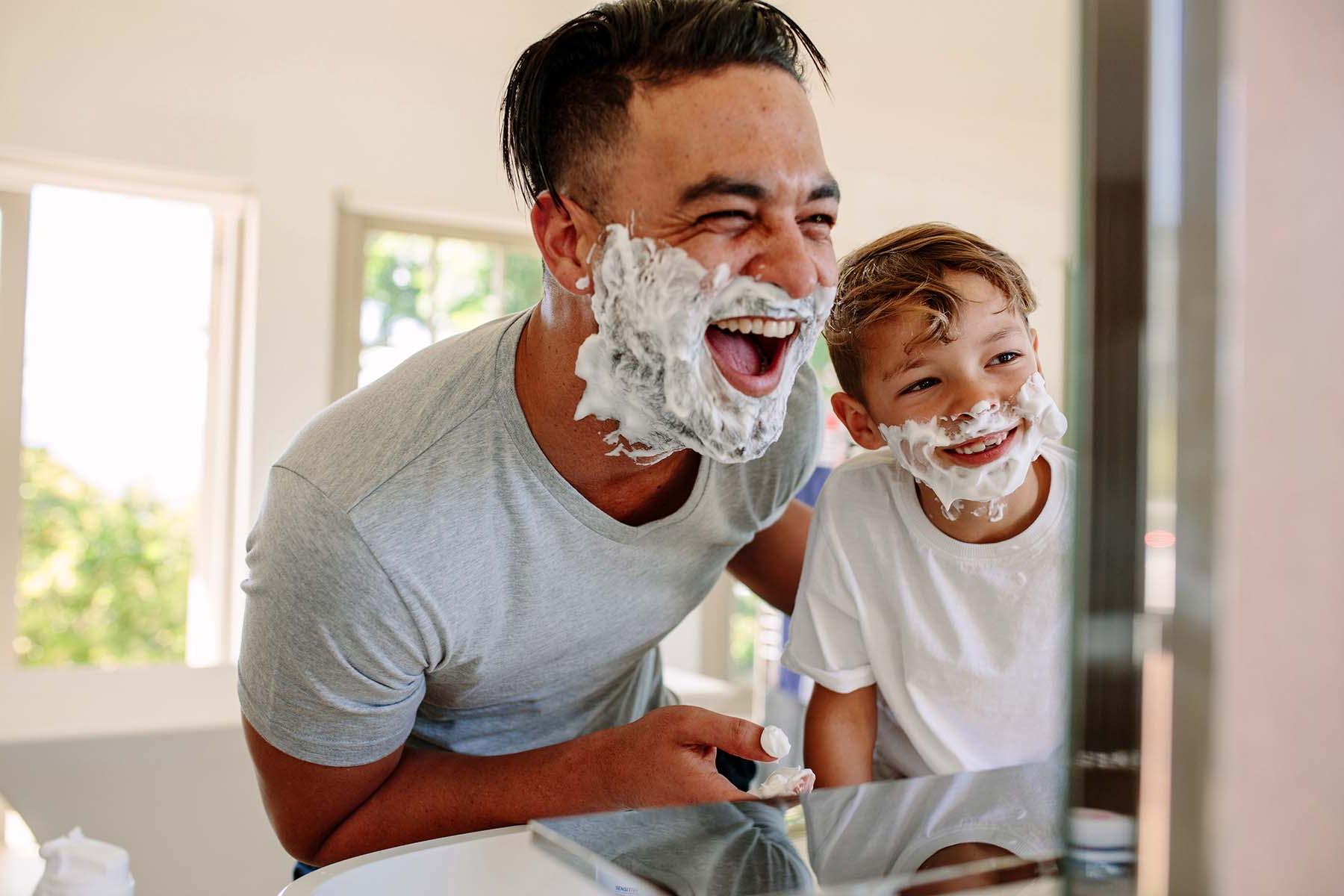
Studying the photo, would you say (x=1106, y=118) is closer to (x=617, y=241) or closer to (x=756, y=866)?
(x=756, y=866)

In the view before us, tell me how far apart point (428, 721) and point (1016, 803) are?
0.55 m

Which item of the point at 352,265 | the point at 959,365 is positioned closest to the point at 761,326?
the point at 959,365

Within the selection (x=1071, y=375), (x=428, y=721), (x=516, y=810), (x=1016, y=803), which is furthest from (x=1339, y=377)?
(x=428, y=721)

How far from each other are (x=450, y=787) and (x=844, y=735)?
279 mm

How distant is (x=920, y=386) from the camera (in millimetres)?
678

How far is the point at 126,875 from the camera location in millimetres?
749

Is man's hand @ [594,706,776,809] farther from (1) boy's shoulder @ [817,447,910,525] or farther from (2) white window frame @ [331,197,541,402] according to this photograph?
(2) white window frame @ [331,197,541,402]

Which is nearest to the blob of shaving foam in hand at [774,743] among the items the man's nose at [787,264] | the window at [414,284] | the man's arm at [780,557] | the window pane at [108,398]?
the man's nose at [787,264]

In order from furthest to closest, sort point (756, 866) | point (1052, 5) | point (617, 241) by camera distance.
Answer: point (617, 241)
point (1052, 5)
point (756, 866)

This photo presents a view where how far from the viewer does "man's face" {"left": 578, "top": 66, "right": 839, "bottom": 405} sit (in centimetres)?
59

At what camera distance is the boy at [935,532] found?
63cm

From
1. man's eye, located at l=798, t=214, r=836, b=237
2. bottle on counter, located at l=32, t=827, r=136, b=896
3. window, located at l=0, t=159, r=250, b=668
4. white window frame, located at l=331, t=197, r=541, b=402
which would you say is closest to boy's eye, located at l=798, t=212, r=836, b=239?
man's eye, located at l=798, t=214, r=836, b=237

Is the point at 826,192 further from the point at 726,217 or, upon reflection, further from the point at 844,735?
the point at 844,735

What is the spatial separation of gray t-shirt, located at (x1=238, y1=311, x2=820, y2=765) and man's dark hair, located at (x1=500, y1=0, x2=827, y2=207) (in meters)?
0.17
